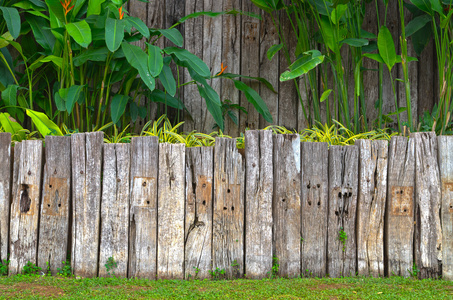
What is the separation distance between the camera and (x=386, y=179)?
2.36 metres

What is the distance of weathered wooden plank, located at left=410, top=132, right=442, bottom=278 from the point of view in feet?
7.59

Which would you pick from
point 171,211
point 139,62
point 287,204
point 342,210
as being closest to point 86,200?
point 171,211

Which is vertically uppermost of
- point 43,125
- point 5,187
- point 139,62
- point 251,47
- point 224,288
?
point 251,47

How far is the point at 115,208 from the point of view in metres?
2.29

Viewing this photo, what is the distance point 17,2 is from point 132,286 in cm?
229

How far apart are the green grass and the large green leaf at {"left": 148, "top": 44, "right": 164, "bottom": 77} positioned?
1.28 metres

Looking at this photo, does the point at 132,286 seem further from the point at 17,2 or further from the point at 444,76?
the point at 444,76

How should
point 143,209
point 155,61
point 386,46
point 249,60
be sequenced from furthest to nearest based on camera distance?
point 249,60
point 386,46
point 155,61
point 143,209

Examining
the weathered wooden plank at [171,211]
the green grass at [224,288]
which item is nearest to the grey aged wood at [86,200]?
the green grass at [224,288]

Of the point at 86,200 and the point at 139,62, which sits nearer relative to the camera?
the point at 86,200

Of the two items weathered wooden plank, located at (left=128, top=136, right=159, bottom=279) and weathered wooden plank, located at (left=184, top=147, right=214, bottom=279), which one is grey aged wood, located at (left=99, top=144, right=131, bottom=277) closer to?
weathered wooden plank, located at (left=128, top=136, right=159, bottom=279)

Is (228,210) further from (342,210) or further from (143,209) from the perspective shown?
(342,210)

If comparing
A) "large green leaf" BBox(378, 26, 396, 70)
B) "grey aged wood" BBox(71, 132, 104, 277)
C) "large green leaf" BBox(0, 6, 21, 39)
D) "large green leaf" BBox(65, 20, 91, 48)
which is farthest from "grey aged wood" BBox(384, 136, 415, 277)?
"large green leaf" BBox(0, 6, 21, 39)

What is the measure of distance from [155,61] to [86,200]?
97cm
